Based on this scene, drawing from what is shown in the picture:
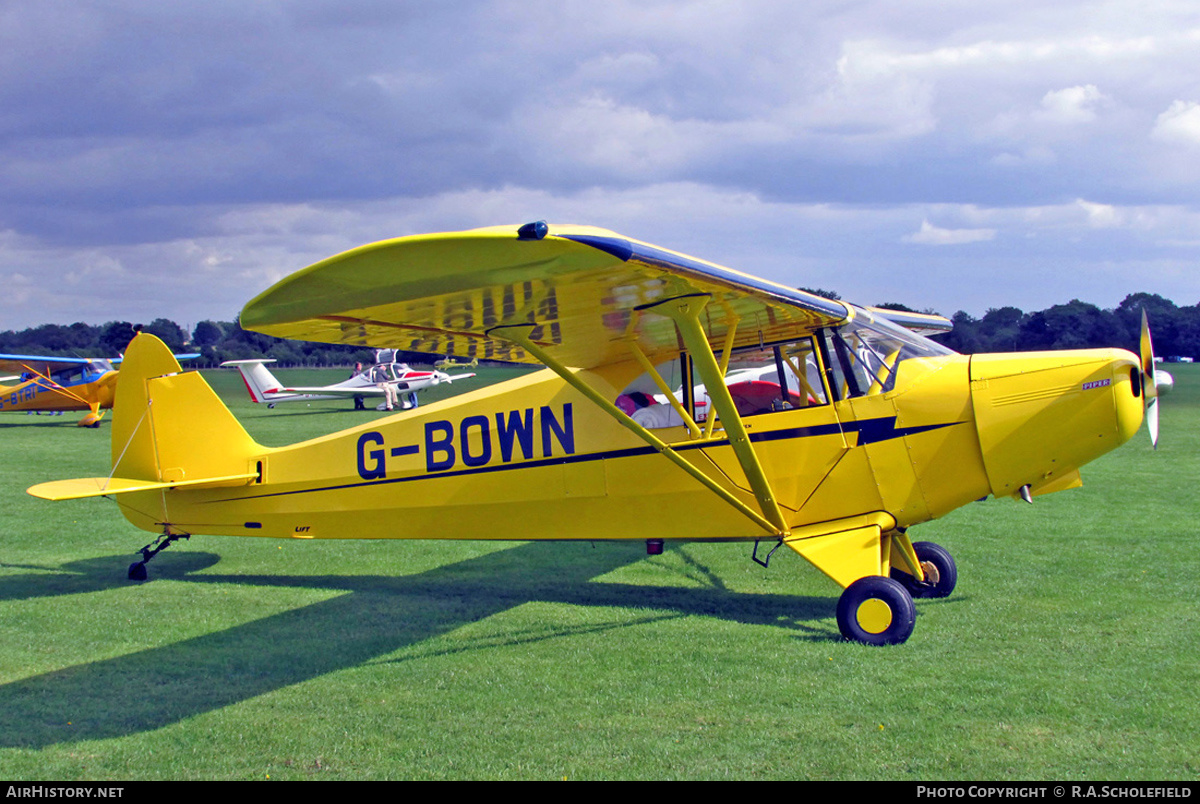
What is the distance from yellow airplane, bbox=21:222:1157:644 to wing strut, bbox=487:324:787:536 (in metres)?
0.02

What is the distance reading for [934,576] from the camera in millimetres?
6590

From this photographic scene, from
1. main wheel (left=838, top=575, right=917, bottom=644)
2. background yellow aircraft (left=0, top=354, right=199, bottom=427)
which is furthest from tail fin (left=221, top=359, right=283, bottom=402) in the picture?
main wheel (left=838, top=575, right=917, bottom=644)

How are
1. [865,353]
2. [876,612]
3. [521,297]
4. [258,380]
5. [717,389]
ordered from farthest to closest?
[258,380] → [865,353] → [876,612] → [717,389] → [521,297]

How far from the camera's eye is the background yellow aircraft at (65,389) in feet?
95.5

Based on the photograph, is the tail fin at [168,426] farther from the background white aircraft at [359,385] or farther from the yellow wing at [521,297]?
the background white aircraft at [359,385]

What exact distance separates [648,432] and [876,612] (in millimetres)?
1842

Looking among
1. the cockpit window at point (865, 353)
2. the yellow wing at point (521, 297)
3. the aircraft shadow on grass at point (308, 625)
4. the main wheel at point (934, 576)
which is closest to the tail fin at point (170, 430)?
the aircraft shadow on grass at point (308, 625)

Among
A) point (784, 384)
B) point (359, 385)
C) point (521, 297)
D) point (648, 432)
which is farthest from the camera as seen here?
point (359, 385)

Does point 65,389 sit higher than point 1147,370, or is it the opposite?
point 65,389

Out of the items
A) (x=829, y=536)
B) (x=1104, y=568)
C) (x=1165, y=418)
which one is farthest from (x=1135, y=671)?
(x=1165, y=418)

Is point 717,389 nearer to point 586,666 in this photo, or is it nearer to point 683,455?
point 683,455

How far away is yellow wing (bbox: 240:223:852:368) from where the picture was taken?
3506mm

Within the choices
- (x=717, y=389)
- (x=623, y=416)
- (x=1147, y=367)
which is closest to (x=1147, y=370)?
(x=1147, y=367)
